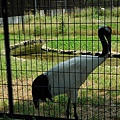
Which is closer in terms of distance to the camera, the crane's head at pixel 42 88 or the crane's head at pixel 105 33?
the crane's head at pixel 42 88

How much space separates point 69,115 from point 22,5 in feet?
5.59

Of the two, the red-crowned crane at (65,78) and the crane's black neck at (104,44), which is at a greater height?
the crane's black neck at (104,44)

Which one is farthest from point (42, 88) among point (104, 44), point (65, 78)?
point (104, 44)

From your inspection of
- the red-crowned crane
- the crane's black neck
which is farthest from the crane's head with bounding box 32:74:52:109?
the crane's black neck

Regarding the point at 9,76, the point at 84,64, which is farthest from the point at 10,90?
the point at 84,64

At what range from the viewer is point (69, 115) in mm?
4770

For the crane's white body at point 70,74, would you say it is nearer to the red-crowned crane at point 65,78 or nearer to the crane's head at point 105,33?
the red-crowned crane at point 65,78

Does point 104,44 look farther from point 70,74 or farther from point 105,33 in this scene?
point 70,74

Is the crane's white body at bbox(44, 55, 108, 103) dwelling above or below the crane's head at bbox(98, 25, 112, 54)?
below

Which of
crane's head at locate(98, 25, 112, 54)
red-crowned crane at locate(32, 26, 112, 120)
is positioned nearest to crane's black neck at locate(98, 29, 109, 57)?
crane's head at locate(98, 25, 112, 54)

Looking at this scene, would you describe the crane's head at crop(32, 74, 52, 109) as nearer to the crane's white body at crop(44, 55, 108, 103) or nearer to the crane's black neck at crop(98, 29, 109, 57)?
the crane's white body at crop(44, 55, 108, 103)

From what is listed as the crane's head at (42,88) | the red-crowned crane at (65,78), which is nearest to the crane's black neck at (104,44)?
the red-crowned crane at (65,78)

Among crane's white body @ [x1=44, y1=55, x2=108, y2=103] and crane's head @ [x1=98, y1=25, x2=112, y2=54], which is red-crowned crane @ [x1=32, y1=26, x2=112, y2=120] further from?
crane's head @ [x1=98, y1=25, x2=112, y2=54]

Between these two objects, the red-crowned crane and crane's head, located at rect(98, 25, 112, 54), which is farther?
crane's head, located at rect(98, 25, 112, 54)
